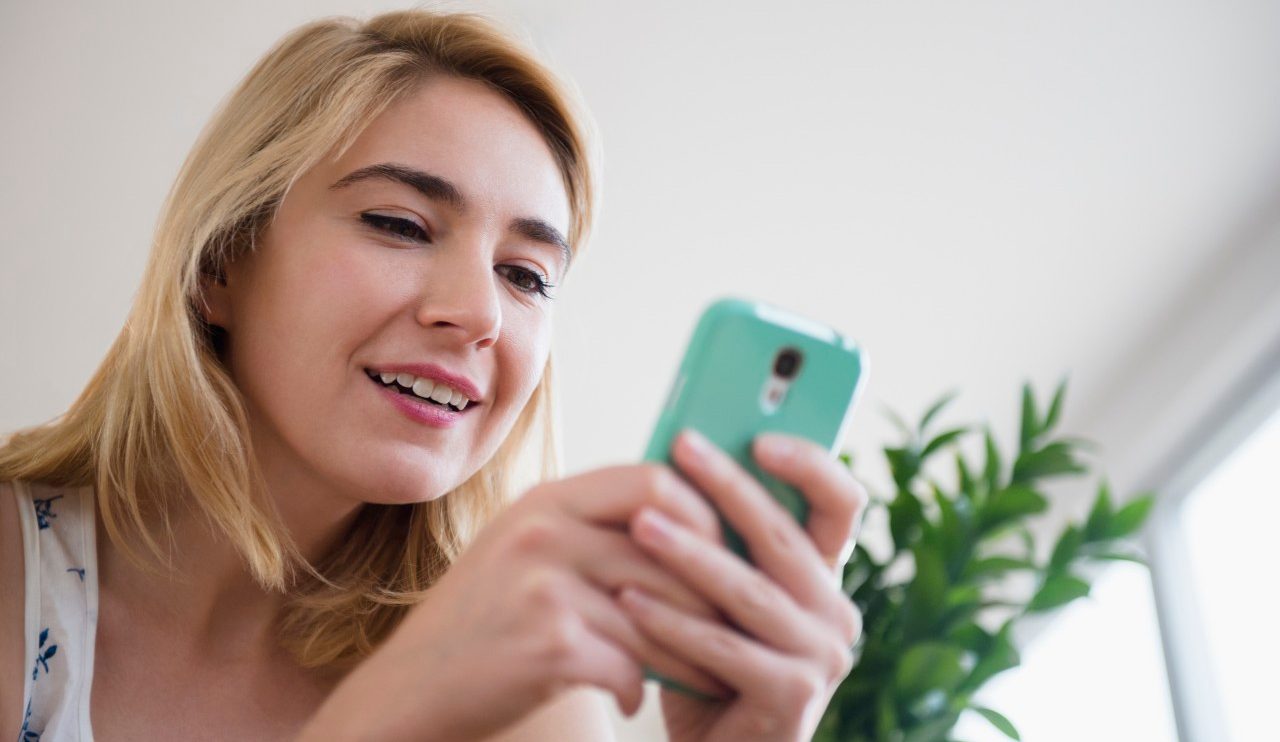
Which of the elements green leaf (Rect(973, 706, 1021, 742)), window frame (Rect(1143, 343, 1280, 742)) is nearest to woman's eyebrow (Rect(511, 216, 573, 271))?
green leaf (Rect(973, 706, 1021, 742))

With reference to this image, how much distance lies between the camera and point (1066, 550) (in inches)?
44.7

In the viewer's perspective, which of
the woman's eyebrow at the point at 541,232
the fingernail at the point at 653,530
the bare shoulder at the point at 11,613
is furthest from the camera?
the woman's eyebrow at the point at 541,232

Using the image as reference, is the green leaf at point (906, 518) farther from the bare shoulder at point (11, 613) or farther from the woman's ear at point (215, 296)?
the bare shoulder at point (11, 613)

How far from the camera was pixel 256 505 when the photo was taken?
101 cm

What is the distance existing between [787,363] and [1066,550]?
0.76 meters

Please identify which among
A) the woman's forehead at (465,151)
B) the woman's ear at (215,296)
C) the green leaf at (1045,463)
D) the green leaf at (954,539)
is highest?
the green leaf at (1045,463)

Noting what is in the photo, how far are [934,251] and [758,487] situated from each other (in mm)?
1898

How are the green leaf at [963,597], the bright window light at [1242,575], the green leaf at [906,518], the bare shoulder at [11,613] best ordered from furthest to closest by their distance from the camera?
1. the bright window light at [1242,575]
2. the green leaf at [906,518]
3. the green leaf at [963,597]
4. the bare shoulder at [11,613]

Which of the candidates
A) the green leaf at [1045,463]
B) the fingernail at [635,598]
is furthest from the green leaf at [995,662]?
the fingernail at [635,598]

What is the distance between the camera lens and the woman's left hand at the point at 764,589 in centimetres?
46

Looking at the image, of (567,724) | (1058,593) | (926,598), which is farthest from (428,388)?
(1058,593)

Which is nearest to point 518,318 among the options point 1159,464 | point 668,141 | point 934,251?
point 668,141

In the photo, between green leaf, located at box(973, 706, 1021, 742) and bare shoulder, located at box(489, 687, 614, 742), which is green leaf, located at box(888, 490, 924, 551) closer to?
green leaf, located at box(973, 706, 1021, 742)

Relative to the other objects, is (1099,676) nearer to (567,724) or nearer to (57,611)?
(567,724)
